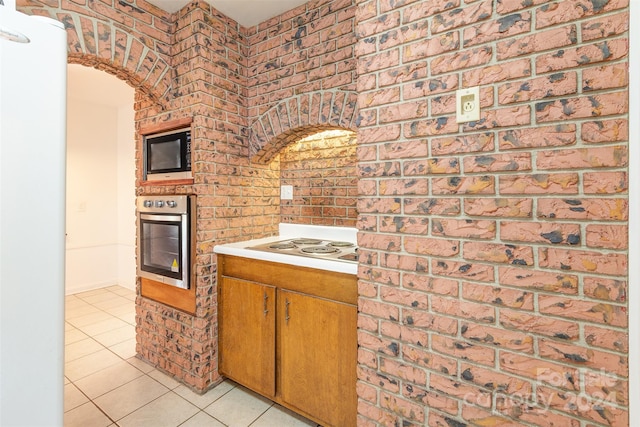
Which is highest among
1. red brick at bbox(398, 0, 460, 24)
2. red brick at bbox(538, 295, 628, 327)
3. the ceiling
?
the ceiling

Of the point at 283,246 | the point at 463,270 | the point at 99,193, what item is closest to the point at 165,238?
the point at 283,246

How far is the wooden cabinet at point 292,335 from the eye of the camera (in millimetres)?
1524

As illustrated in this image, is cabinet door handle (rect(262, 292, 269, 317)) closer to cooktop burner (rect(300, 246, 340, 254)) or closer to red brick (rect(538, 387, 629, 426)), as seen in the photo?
cooktop burner (rect(300, 246, 340, 254))

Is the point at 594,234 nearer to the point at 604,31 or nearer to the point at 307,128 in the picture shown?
the point at 604,31

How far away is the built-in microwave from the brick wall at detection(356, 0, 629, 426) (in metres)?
1.37

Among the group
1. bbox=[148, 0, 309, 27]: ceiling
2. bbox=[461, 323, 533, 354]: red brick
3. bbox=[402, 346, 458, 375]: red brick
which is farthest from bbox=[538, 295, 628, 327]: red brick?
bbox=[148, 0, 309, 27]: ceiling

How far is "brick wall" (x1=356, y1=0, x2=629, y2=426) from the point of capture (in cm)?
87

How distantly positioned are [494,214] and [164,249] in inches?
84.2

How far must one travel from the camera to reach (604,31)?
33.8 inches

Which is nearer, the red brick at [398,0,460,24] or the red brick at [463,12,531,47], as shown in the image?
the red brick at [463,12,531,47]

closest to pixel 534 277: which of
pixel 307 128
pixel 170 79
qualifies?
pixel 307 128

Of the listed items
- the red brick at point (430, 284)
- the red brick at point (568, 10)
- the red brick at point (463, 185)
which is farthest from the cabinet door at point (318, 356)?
the red brick at point (568, 10)

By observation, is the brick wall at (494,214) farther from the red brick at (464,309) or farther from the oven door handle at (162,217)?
the oven door handle at (162,217)
